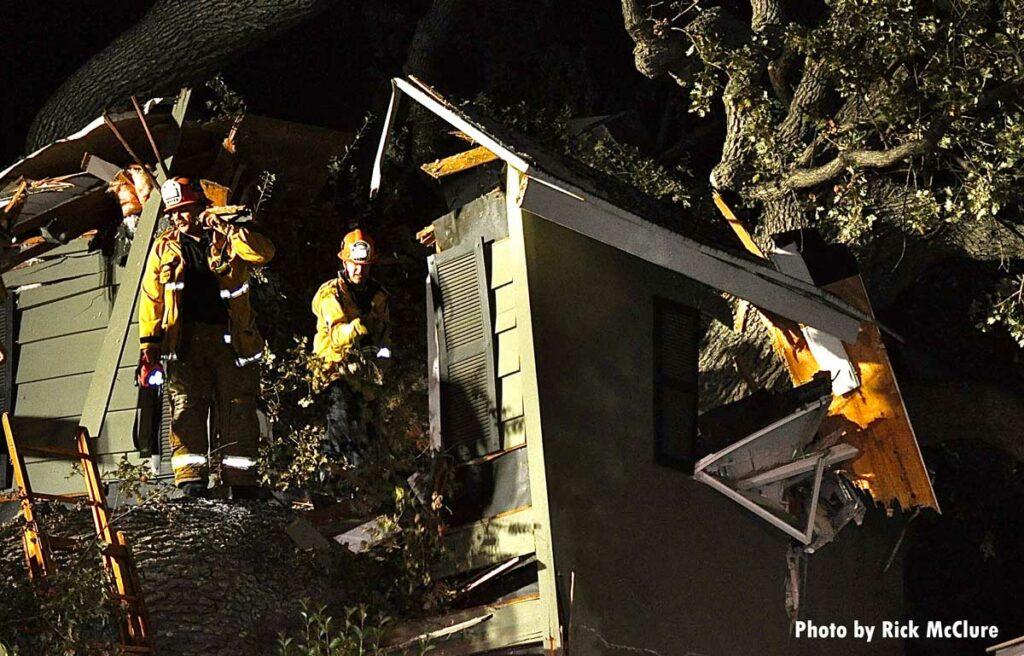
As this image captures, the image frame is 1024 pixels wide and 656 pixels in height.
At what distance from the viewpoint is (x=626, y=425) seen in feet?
38.0

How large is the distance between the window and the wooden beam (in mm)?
3936

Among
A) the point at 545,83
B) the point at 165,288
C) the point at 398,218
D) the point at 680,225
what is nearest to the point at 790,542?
the point at 680,225

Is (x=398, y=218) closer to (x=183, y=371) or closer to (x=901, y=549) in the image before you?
(x=183, y=371)

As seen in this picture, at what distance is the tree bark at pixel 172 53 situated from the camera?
1800cm

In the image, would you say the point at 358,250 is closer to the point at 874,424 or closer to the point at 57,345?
the point at 57,345

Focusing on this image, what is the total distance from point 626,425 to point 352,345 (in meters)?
2.67

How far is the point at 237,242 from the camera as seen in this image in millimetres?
12562

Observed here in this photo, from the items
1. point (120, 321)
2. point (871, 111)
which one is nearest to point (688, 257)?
point (871, 111)

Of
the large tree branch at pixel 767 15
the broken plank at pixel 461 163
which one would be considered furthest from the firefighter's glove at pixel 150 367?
the large tree branch at pixel 767 15

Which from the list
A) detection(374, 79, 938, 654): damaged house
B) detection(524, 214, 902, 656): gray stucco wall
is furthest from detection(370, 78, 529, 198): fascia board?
detection(524, 214, 902, 656): gray stucco wall

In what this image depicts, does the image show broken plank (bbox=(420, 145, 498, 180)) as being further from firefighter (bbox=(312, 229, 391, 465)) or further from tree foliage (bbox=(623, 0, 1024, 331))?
tree foliage (bbox=(623, 0, 1024, 331))

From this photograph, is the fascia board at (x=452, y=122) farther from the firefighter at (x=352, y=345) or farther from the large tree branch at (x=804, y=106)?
the large tree branch at (x=804, y=106)

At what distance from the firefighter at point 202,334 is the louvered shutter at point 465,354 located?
→ 4.25 ft

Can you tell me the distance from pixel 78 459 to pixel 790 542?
15.1 feet
